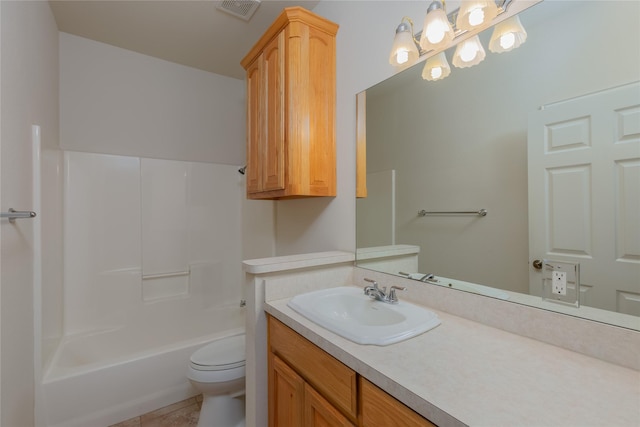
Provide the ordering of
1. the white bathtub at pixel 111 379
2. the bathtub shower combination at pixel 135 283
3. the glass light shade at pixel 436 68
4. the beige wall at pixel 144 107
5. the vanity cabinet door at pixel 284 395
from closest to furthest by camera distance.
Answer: the vanity cabinet door at pixel 284 395 < the glass light shade at pixel 436 68 < the white bathtub at pixel 111 379 < the bathtub shower combination at pixel 135 283 < the beige wall at pixel 144 107

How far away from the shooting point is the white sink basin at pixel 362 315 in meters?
0.89

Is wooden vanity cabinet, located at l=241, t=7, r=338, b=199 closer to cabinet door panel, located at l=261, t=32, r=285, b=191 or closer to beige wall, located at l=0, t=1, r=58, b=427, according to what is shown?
cabinet door panel, located at l=261, t=32, r=285, b=191

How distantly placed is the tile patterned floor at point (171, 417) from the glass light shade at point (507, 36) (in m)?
2.55

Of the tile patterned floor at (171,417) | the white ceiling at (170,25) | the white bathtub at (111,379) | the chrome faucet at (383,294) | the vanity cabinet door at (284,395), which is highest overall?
the white ceiling at (170,25)

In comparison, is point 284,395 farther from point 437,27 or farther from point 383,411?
point 437,27

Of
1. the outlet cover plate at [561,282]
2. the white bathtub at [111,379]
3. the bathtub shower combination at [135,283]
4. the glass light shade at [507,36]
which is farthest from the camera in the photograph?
the bathtub shower combination at [135,283]

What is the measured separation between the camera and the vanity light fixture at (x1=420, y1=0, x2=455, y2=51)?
108cm

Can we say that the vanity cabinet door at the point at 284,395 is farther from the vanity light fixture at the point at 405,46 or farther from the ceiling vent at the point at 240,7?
the ceiling vent at the point at 240,7

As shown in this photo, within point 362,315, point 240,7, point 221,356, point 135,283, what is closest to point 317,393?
point 362,315

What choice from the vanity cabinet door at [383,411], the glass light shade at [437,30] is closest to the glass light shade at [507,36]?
the glass light shade at [437,30]

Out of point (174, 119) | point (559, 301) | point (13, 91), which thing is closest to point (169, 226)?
point (174, 119)

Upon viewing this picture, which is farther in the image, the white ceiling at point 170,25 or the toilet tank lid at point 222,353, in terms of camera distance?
the white ceiling at point 170,25

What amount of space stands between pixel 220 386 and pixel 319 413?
92 centimetres

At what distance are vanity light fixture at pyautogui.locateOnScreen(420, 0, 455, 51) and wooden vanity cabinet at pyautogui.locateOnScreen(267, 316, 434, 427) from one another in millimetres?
1261
